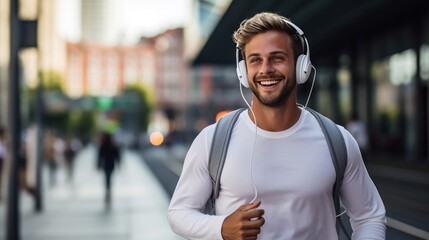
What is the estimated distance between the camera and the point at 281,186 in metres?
2.35

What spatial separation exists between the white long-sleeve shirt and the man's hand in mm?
113

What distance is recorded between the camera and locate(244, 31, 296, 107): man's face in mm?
2416

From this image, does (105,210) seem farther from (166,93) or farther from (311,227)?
(166,93)

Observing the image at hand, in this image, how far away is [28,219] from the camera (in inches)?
495

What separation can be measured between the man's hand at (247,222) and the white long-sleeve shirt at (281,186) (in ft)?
0.37

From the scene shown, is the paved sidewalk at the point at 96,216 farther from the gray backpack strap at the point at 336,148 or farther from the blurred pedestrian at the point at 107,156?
the gray backpack strap at the point at 336,148

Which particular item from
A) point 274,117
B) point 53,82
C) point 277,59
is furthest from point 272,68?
point 53,82

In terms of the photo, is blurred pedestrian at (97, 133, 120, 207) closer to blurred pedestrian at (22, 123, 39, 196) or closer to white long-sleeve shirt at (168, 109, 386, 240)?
blurred pedestrian at (22, 123, 39, 196)

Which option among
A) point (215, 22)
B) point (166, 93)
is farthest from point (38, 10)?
point (166, 93)

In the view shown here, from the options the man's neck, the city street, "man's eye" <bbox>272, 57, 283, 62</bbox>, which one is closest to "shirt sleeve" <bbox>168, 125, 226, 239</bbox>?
the man's neck

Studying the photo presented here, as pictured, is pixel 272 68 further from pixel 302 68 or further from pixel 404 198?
pixel 404 198

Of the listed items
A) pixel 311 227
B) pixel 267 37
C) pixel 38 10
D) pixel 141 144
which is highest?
pixel 38 10

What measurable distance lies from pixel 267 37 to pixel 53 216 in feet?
36.7

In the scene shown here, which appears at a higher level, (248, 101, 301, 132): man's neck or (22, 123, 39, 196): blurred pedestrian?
(248, 101, 301, 132): man's neck
